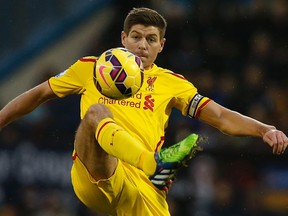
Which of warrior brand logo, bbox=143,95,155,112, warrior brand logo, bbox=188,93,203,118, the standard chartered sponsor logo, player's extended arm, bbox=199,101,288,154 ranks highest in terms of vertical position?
the standard chartered sponsor logo

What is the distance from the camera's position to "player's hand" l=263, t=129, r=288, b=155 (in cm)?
517

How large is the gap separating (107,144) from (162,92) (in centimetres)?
95

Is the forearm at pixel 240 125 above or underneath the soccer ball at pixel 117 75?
underneath

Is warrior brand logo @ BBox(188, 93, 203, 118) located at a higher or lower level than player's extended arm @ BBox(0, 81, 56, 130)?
lower

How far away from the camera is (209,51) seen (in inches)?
445

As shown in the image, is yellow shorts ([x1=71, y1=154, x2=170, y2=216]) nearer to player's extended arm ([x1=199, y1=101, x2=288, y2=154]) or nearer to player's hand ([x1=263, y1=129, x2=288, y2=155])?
player's extended arm ([x1=199, y1=101, x2=288, y2=154])

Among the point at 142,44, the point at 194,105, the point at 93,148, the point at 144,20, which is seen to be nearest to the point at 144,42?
the point at 142,44

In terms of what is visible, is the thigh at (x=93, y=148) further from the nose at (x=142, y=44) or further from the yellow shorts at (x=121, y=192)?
the nose at (x=142, y=44)

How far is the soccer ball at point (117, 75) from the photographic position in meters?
5.28

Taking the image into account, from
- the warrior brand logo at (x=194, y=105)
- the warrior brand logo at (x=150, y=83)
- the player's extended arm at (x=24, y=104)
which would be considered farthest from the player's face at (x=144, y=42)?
the player's extended arm at (x=24, y=104)

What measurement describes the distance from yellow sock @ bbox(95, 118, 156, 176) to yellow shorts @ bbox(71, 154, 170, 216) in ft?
1.38

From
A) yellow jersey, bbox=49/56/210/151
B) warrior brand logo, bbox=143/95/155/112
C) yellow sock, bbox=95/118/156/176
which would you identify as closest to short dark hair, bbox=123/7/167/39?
yellow jersey, bbox=49/56/210/151

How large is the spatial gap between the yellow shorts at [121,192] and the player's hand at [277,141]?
0.95 m

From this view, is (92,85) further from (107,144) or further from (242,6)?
(242,6)
